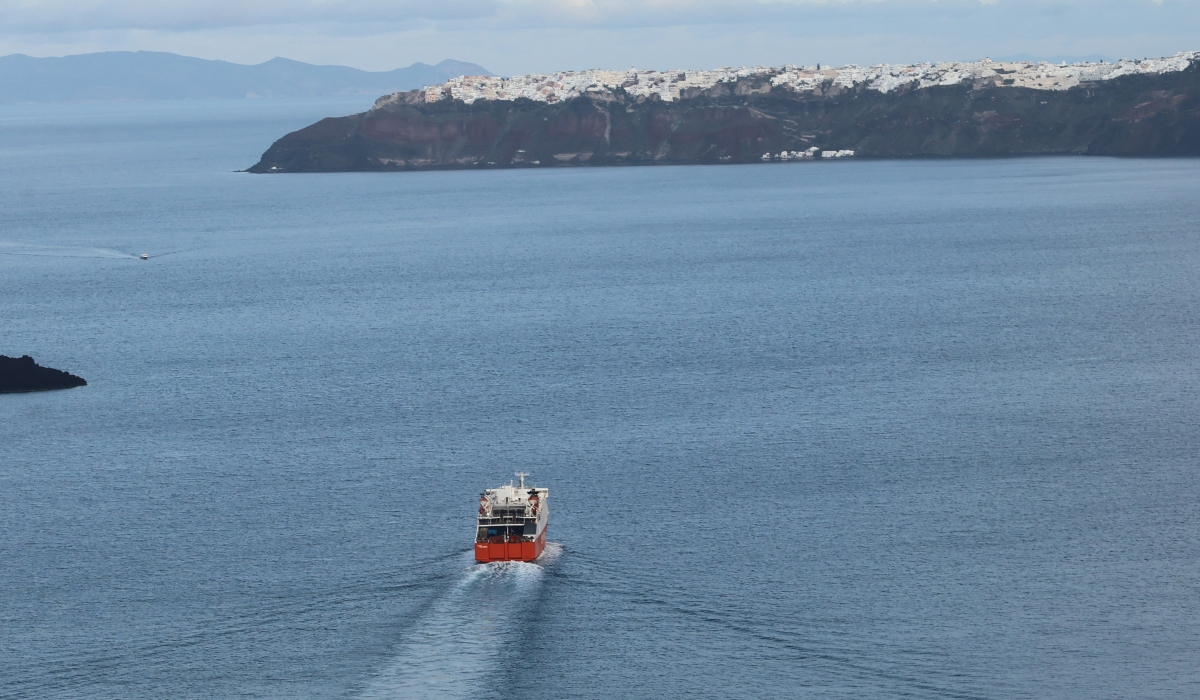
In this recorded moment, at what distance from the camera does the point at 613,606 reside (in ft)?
160

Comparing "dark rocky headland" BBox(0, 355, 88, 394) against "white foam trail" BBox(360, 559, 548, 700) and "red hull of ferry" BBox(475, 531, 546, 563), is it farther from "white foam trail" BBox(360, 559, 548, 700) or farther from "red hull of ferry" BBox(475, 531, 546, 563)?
"white foam trail" BBox(360, 559, 548, 700)

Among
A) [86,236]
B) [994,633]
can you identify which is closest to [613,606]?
[994,633]

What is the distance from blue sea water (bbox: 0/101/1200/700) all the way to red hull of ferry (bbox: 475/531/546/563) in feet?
1.79

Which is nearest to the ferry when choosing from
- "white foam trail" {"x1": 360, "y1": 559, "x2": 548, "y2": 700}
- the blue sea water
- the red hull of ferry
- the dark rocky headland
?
the red hull of ferry

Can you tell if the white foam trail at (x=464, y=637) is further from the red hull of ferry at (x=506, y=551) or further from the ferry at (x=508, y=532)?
the ferry at (x=508, y=532)

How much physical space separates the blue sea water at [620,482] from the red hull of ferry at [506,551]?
0.55m

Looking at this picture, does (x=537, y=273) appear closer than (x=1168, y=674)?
No

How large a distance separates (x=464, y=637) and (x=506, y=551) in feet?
22.9

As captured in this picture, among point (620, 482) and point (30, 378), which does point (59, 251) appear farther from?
point (620, 482)

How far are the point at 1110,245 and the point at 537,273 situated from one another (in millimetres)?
51923

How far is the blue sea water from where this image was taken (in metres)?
45.1

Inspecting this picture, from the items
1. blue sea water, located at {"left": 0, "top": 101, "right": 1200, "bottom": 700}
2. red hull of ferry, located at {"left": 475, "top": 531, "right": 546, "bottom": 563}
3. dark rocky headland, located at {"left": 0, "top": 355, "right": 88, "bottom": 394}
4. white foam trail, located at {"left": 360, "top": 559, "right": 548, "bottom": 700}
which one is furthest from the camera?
dark rocky headland, located at {"left": 0, "top": 355, "right": 88, "bottom": 394}

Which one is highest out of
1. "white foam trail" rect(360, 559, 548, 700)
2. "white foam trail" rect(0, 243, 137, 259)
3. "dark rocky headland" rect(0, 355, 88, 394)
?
"white foam trail" rect(0, 243, 137, 259)

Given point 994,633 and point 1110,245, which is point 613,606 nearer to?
point 994,633
